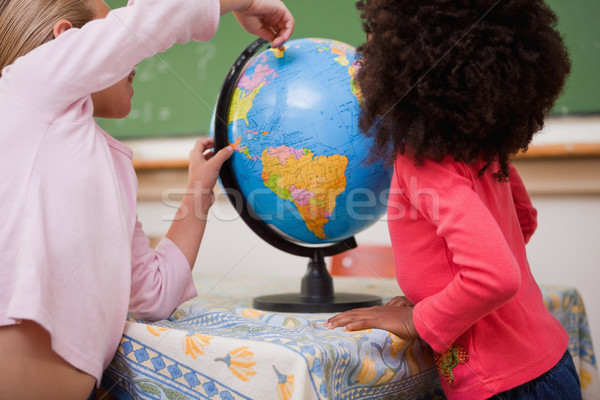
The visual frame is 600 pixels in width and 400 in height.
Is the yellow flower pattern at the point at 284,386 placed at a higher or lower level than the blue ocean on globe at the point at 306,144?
lower

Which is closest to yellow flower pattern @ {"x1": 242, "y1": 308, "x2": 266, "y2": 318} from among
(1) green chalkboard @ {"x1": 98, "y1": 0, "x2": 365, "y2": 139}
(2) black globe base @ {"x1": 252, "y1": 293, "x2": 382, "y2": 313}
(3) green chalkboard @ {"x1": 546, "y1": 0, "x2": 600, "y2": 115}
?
(2) black globe base @ {"x1": 252, "y1": 293, "x2": 382, "y2": 313}

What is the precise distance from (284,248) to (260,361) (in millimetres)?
484

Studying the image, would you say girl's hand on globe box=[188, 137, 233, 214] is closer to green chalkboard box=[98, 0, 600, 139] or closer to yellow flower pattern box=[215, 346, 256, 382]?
yellow flower pattern box=[215, 346, 256, 382]

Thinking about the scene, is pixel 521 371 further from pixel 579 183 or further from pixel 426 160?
pixel 579 183

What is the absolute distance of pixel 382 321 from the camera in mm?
836

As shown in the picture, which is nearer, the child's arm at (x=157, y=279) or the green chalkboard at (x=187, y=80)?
the child's arm at (x=157, y=279)

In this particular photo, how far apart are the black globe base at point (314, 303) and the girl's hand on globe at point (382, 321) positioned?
154 mm

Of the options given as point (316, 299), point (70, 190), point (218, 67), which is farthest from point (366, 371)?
point (218, 67)

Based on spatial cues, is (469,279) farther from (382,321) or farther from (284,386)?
(284,386)

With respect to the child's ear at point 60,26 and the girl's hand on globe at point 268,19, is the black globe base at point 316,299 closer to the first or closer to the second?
the girl's hand on globe at point 268,19

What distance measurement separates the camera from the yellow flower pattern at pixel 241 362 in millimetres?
672

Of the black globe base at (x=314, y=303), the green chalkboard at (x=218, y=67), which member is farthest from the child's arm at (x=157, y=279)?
the green chalkboard at (x=218, y=67)

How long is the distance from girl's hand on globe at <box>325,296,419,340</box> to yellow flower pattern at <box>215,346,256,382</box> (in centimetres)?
20

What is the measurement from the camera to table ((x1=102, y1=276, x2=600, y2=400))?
25.7 inches
